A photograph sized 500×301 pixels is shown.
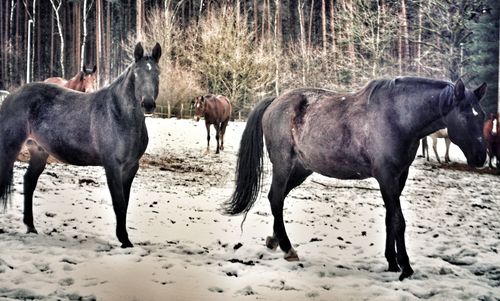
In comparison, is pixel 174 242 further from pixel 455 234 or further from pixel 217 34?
pixel 217 34

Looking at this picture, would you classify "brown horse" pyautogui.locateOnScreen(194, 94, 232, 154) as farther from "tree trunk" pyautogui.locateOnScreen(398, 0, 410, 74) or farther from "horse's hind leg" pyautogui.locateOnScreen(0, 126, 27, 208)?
"horse's hind leg" pyautogui.locateOnScreen(0, 126, 27, 208)

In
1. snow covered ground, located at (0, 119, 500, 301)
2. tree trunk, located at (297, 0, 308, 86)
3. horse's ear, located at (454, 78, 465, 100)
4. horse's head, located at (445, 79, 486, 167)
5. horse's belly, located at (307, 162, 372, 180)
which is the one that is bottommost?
snow covered ground, located at (0, 119, 500, 301)

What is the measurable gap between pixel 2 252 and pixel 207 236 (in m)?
1.32

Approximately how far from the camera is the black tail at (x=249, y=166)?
3361 mm

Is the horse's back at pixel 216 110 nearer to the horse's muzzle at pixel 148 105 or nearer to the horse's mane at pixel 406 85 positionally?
the horse's muzzle at pixel 148 105

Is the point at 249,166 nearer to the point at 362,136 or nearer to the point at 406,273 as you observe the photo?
the point at 362,136

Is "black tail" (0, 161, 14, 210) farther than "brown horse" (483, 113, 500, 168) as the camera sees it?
No

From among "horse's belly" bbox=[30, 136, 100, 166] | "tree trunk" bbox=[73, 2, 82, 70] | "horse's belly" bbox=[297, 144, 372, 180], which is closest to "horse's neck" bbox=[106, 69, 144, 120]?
"horse's belly" bbox=[30, 136, 100, 166]

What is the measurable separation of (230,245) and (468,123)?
1.66 metres

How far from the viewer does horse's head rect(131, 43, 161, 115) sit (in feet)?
9.66

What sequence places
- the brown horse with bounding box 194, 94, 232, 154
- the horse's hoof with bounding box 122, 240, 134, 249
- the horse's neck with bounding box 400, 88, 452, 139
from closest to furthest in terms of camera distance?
the horse's neck with bounding box 400, 88, 452, 139, the horse's hoof with bounding box 122, 240, 134, 249, the brown horse with bounding box 194, 94, 232, 154

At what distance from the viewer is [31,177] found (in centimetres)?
346

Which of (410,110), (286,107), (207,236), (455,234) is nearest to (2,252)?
(207,236)

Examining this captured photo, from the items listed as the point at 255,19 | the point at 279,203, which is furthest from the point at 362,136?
the point at 255,19
